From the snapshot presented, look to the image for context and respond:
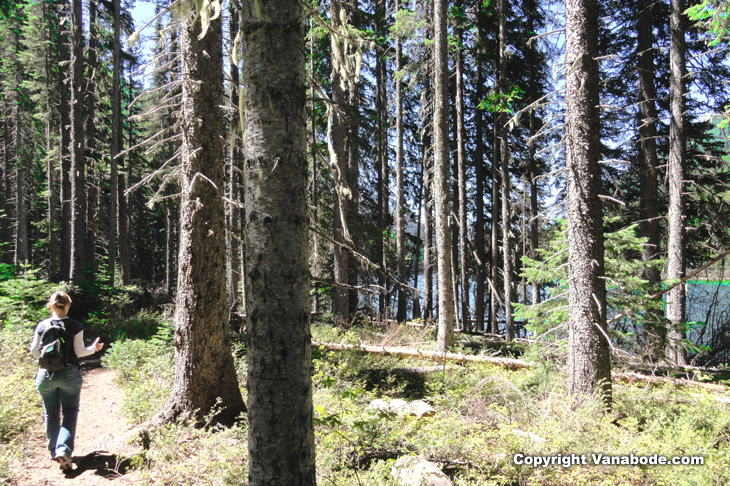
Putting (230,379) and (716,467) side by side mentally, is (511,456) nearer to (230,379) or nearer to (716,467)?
(716,467)

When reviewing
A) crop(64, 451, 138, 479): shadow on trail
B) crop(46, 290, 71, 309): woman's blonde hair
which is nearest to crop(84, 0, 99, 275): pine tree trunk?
crop(46, 290, 71, 309): woman's blonde hair

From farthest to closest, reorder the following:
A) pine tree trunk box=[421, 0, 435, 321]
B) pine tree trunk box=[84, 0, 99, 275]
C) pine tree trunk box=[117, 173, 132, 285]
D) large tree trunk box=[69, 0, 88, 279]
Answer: pine tree trunk box=[117, 173, 132, 285] < pine tree trunk box=[84, 0, 99, 275] < pine tree trunk box=[421, 0, 435, 321] < large tree trunk box=[69, 0, 88, 279]

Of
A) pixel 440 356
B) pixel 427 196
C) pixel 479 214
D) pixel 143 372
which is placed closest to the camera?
pixel 143 372

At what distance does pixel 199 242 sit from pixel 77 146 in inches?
557

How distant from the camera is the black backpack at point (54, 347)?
488 cm

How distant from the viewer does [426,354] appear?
34.0 feet

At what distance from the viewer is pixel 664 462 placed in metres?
4.24

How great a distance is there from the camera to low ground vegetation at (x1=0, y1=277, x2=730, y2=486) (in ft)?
13.3

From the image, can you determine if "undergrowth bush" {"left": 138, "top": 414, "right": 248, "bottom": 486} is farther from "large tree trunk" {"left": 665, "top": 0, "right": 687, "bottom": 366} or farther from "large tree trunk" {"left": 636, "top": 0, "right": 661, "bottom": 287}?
"large tree trunk" {"left": 636, "top": 0, "right": 661, "bottom": 287}

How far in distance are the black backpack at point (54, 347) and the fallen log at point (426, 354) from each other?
5898mm

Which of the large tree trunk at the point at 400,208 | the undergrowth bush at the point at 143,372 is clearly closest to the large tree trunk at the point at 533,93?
the large tree trunk at the point at 400,208

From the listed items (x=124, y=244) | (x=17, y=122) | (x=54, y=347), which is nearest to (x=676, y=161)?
(x=54, y=347)

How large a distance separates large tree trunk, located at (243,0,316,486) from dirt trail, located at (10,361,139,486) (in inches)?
138

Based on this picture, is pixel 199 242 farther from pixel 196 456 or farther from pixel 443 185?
pixel 443 185
